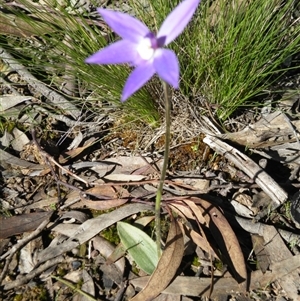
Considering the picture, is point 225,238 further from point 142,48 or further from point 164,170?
point 142,48

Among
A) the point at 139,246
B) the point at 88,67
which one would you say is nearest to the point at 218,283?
the point at 139,246

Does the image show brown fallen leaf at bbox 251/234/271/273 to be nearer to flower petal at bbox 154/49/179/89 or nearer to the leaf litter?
the leaf litter

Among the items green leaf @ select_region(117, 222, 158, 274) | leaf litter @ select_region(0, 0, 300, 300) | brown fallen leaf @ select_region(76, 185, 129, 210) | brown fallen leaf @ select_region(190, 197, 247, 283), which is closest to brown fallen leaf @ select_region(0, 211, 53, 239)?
leaf litter @ select_region(0, 0, 300, 300)

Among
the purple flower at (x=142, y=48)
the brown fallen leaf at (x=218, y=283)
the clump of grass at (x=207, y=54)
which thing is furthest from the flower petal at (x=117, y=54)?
the brown fallen leaf at (x=218, y=283)

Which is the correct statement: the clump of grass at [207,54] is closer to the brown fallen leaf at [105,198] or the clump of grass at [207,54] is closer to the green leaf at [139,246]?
the brown fallen leaf at [105,198]

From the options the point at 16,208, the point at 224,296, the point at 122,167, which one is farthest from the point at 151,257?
the point at 16,208
